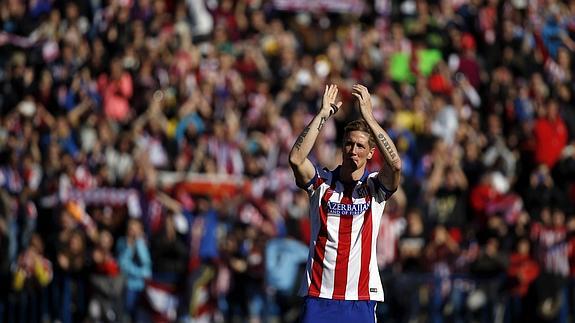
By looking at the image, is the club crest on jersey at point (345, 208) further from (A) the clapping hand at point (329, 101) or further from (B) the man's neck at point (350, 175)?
(A) the clapping hand at point (329, 101)

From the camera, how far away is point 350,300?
9.53m

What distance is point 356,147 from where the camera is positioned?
9344mm

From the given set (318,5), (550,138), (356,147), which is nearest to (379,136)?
(356,147)

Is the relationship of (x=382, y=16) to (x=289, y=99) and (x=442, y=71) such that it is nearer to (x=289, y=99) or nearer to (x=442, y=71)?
(x=442, y=71)

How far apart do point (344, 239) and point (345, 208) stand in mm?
232

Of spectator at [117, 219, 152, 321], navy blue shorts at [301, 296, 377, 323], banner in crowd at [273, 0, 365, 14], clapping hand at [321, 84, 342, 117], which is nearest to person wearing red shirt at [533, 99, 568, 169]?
banner in crowd at [273, 0, 365, 14]

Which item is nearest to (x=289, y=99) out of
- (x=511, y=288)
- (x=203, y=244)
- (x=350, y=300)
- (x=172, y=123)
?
(x=172, y=123)

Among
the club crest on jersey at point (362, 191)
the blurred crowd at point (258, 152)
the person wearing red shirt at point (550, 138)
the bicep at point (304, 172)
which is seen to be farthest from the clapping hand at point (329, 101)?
the person wearing red shirt at point (550, 138)

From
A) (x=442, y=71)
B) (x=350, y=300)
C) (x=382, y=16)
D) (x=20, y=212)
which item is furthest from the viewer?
(x=382, y=16)

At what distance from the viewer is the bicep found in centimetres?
935

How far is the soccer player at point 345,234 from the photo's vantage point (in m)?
9.45

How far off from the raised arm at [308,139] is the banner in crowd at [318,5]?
13967 mm

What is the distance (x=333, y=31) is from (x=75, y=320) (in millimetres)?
8580

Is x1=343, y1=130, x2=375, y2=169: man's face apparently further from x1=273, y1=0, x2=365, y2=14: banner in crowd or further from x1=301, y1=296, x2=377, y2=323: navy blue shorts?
A: x1=273, y1=0, x2=365, y2=14: banner in crowd
